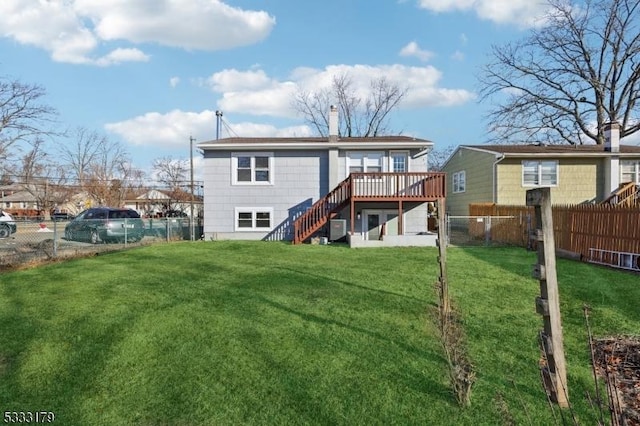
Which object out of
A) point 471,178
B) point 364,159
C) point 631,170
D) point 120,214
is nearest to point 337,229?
point 364,159

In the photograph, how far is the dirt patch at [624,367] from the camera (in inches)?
126

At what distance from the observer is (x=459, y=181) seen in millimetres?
24234

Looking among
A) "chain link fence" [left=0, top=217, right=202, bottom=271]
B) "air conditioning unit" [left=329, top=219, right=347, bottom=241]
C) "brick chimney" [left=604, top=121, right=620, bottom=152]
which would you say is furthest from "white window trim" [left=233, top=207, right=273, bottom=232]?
"brick chimney" [left=604, top=121, right=620, bottom=152]

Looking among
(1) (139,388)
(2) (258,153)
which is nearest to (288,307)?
(1) (139,388)

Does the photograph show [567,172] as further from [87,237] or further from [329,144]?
[87,237]

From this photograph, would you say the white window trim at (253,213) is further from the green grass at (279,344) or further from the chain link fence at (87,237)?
the green grass at (279,344)

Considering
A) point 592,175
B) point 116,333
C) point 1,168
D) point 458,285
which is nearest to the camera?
point 116,333

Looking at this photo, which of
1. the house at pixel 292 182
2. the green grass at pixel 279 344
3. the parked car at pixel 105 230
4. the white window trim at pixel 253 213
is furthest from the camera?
the white window trim at pixel 253 213

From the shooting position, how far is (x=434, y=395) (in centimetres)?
343

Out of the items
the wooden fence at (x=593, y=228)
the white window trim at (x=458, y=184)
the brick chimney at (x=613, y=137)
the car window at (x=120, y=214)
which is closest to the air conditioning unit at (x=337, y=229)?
the wooden fence at (x=593, y=228)

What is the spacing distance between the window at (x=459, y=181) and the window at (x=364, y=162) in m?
9.17

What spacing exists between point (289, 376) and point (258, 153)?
13.7m

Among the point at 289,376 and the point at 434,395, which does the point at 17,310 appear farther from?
the point at 434,395

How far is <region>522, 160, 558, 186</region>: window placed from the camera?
62.8ft
